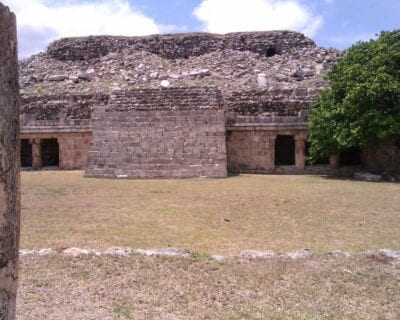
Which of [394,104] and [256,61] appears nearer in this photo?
[394,104]

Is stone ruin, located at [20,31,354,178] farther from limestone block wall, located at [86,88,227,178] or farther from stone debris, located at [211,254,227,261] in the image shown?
stone debris, located at [211,254,227,261]

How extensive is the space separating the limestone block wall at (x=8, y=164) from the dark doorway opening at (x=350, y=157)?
19026 millimetres

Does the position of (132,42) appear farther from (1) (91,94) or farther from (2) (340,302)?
(2) (340,302)

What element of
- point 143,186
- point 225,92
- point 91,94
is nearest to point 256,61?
point 225,92

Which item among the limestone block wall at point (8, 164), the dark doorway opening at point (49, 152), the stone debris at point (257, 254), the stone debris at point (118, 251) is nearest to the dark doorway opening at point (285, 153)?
the dark doorway opening at point (49, 152)

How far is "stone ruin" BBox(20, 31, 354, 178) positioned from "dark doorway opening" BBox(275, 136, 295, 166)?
1.9 inches

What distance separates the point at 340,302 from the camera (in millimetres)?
4754

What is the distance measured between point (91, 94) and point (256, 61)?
33.9ft

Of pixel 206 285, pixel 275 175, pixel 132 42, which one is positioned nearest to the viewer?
pixel 206 285

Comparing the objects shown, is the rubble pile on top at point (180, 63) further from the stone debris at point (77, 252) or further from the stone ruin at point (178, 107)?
the stone debris at point (77, 252)

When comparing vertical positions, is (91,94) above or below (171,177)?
above

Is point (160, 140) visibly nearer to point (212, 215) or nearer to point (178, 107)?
point (178, 107)

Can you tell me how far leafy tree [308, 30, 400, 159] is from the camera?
15.7 meters

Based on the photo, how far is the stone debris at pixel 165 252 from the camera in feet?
20.1
